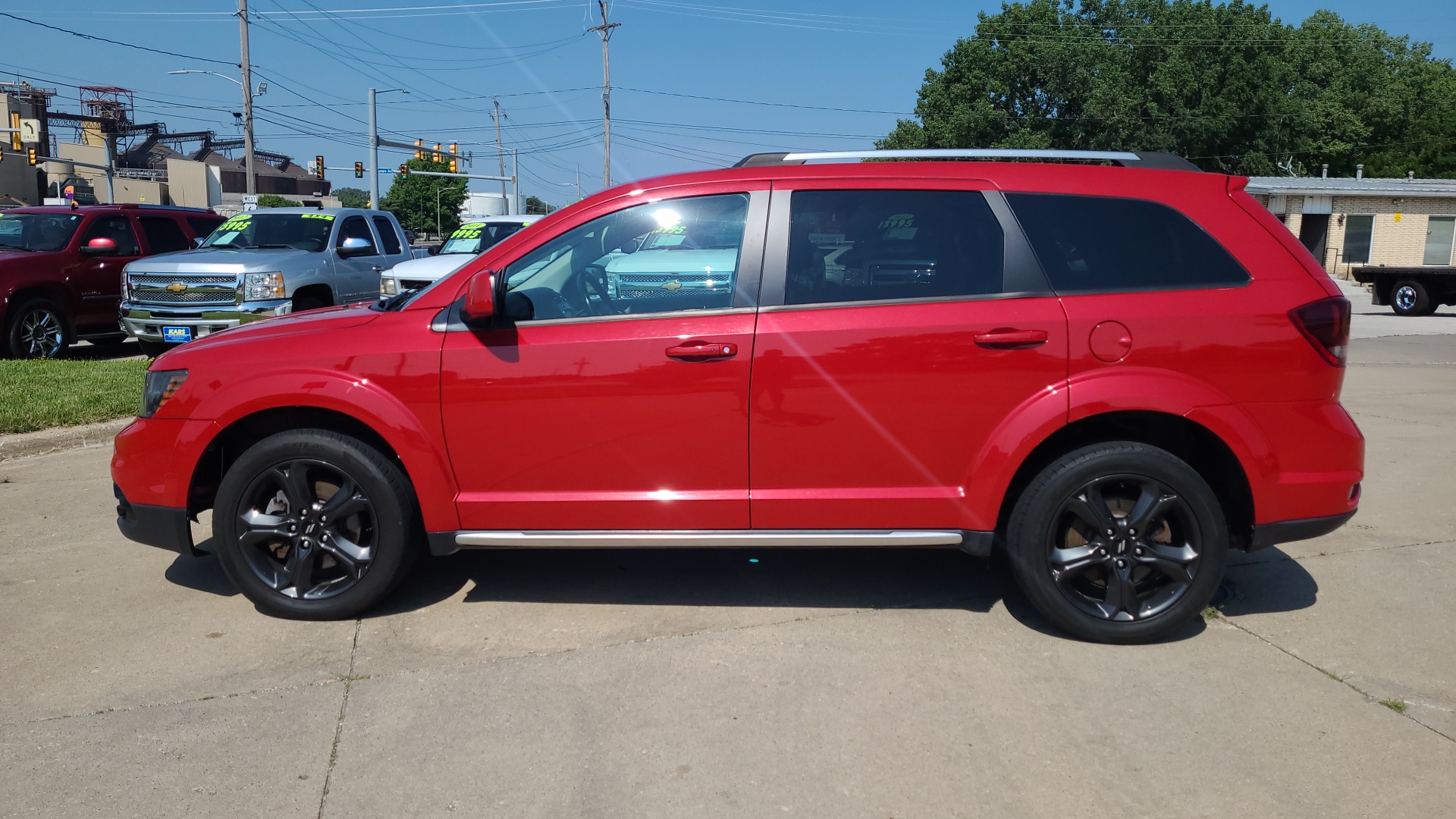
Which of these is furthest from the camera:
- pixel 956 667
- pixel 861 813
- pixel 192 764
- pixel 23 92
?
pixel 23 92

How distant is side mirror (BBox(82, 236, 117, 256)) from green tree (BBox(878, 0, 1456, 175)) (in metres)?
49.6

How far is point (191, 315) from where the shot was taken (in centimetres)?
1159

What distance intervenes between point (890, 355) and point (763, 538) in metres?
0.87

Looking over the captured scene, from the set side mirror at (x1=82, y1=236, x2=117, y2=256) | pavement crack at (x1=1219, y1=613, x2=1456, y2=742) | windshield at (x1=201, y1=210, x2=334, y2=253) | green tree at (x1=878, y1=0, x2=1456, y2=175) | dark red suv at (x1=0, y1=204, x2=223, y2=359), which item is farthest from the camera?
green tree at (x1=878, y1=0, x2=1456, y2=175)

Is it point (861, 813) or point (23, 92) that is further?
point (23, 92)

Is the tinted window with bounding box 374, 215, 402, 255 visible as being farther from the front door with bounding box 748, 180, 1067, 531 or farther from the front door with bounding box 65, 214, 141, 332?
the front door with bounding box 748, 180, 1067, 531

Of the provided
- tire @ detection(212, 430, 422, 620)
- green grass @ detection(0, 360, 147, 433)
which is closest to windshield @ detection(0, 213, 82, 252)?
green grass @ detection(0, 360, 147, 433)

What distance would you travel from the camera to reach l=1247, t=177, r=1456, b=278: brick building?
39.2 m

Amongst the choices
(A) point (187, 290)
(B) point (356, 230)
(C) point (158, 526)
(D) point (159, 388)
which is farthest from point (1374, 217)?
(C) point (158, 526)

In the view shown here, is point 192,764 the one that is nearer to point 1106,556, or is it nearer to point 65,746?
point 65,746

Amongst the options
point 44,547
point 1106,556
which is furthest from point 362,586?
point 1106,556

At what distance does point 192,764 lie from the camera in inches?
133

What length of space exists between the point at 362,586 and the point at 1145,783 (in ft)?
9.83

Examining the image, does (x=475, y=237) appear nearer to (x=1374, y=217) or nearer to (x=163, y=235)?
(x=163, y=235)
